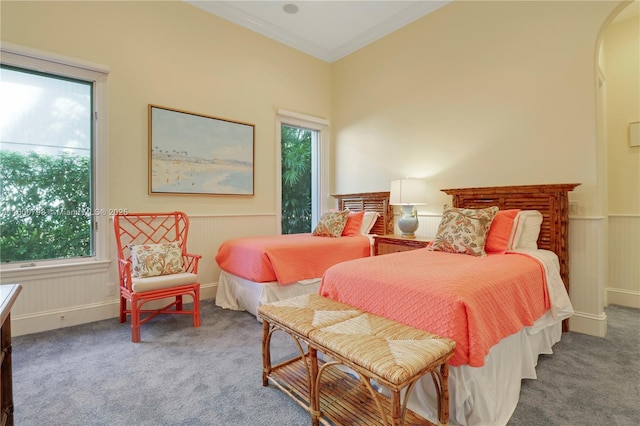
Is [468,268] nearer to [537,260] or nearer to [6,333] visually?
[537,260]

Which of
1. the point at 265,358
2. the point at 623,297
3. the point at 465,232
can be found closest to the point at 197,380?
the point at 265,358

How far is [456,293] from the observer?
1.45 metres

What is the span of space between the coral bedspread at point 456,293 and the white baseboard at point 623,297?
182 centimetres

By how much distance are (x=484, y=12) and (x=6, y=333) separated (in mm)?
4342

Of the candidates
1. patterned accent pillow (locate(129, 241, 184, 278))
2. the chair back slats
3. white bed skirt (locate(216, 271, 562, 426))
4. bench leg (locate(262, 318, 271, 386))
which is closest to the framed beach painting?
the chair back slats

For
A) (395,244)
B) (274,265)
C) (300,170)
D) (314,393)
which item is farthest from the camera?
(300,170)

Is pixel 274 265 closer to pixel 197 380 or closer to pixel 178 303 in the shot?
pixel 178 303

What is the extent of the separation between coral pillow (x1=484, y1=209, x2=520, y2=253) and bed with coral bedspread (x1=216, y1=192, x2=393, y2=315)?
1.39 m

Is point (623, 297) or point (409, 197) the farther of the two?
point (409, 197)

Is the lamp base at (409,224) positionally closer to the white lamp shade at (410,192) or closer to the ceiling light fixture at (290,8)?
the white lamp shade at (410,192)

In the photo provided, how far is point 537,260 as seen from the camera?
218 cm

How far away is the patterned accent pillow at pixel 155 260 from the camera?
104 inches

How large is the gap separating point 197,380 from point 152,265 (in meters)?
1.22

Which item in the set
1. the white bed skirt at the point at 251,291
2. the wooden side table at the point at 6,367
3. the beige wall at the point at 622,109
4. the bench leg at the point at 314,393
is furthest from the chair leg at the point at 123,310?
the beige wall at the point at 622,109
